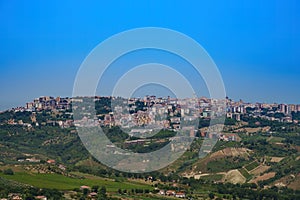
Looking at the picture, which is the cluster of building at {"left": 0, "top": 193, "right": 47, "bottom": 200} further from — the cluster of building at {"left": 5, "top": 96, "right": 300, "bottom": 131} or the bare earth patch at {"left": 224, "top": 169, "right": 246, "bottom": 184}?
the cluster of building at {"left": 5, "top": 96, "right": 300, "bottom": 131}

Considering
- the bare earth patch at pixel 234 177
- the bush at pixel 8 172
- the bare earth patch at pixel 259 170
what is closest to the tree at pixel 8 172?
the bush at pixel 8 172

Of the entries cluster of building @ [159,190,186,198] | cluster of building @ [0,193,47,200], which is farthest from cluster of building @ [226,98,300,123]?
cluster of building @ [0,193,47,200]

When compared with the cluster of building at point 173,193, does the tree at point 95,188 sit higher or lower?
higher

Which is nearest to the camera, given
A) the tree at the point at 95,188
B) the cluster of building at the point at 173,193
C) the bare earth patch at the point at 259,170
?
the tree at the point at 95,188

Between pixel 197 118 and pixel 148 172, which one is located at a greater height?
pixel 197 118

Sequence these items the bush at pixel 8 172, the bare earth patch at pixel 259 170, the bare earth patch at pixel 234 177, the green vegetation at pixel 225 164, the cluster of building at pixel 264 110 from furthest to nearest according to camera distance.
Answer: the cluster of building at pixel 264 110 < the green vegetation at pixel 225 164 < the bare earth patch at pixel 259 170 < the bare earth patch at pixel 234 177 < the bush at pixel 8 172

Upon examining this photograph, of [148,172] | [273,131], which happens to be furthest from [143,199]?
[273,131]

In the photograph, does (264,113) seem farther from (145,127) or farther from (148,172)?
(148,172)

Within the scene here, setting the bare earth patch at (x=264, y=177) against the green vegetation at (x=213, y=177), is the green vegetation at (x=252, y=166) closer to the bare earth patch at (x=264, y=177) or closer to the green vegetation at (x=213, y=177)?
the bare earth patch at (x=264, y=177)

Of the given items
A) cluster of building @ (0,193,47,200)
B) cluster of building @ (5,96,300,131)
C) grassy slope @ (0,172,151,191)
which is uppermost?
cluster of building @ (5,96,300,131)

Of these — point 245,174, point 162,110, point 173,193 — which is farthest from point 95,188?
point 162,110

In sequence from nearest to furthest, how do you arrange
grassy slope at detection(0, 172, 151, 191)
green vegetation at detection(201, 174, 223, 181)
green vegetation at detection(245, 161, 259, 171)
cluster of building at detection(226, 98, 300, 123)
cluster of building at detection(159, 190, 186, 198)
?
1. grassy slope at detection(0, 172, 151, 191)
2. cluster of building at detection(159, 190, 186, 198)
3. green vegetation at detection(201, 174, 223, 181)
4. green vegetation at detection(245, 161, 259, 171)
5. cluster of building at detection(226, 98, 300, 123)
